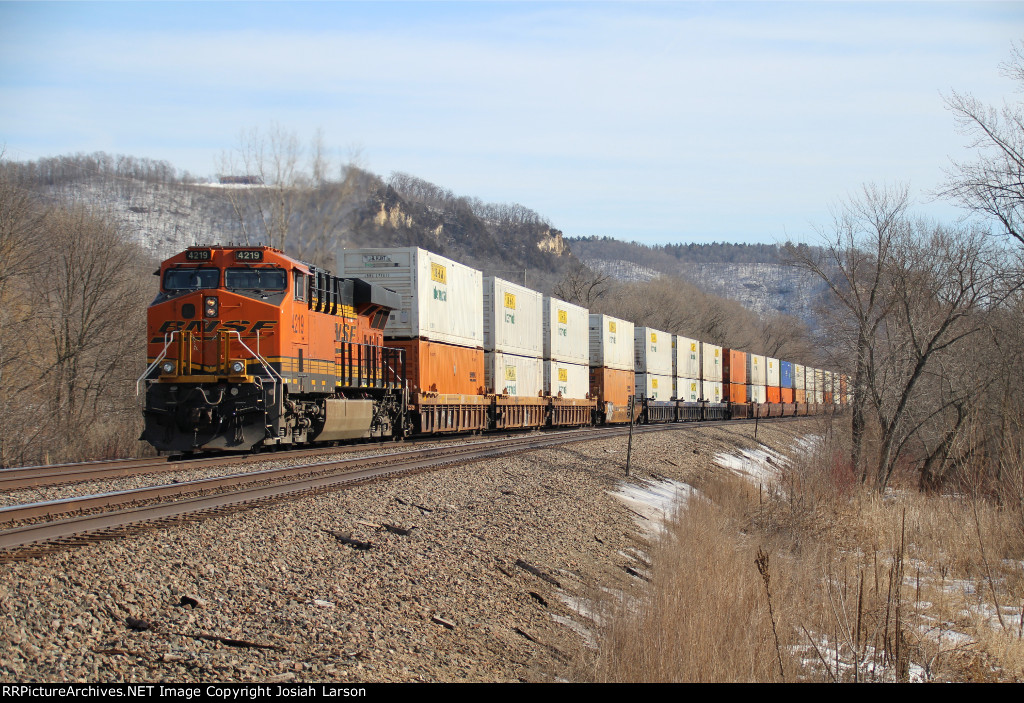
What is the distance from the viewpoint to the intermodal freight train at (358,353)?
13.7m

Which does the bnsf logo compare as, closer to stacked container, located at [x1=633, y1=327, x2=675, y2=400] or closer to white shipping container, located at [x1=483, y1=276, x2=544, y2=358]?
white shipping container, located at [x1=483, y1=276, x2=544, y2=358]

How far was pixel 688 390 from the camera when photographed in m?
43.9

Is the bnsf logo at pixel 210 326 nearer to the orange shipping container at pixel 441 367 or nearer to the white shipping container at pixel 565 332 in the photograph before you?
the orange shipping container at pixel 441 367

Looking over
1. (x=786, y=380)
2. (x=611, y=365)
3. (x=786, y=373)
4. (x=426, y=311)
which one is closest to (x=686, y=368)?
(x=611, y=365)

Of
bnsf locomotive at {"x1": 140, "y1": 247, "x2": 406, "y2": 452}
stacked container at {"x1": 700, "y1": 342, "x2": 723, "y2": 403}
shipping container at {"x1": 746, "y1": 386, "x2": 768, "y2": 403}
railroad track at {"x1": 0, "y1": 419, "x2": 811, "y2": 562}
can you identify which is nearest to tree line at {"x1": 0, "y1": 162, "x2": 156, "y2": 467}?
bnsf locomotive at {"x1": 140, "y1": 247, "x2": 406, "y2": 452}

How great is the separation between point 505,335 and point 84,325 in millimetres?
12890

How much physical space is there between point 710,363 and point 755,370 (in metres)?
7.98

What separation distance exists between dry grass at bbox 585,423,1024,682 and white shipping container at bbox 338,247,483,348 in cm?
814

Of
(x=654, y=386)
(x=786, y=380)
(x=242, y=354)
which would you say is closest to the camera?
(x=242, y=354)

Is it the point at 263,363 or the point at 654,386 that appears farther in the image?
the point at 654,386

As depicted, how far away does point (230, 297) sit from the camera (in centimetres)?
1425

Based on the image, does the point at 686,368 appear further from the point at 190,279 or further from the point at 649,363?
the point at 190,279

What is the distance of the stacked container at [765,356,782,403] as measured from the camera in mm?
57438

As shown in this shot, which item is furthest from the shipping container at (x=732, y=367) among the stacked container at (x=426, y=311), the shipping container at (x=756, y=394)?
the stacked container at (x=426, y=311)
